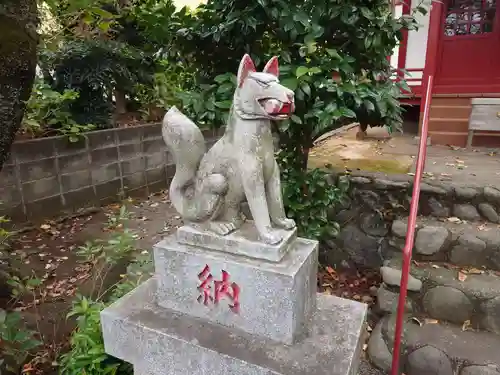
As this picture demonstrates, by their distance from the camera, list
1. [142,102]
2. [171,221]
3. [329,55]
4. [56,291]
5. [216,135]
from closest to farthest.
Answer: [329,55], [56,291], [171,221], [142,102], [216,135]

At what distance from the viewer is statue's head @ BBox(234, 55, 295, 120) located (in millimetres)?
1663

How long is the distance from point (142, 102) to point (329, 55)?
510 cm

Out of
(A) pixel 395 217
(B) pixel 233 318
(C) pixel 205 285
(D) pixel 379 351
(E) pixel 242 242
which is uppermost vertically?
(E) pixel 242 242

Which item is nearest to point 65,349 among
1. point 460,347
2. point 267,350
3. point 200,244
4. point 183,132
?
point 200,244

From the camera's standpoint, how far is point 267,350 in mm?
1793

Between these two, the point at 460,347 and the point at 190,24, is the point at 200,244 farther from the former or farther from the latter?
the point at 460,347

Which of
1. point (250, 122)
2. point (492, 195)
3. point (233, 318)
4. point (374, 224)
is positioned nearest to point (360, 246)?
point (374, 224)

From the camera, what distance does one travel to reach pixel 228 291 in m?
1.89

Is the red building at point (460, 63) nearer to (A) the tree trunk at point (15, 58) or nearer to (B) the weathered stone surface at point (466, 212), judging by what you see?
(B) the weathered stone surface at point (466, 212)

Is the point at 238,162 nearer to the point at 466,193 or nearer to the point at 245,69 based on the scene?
the point at 245,69

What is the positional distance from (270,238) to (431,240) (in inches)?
83.9

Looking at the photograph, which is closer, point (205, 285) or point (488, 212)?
point (205, 285)

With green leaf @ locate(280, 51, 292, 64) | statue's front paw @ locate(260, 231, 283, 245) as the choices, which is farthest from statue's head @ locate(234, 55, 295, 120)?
green leaf @ locate(280, 51, 292, 64)

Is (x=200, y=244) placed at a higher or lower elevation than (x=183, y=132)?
lower
